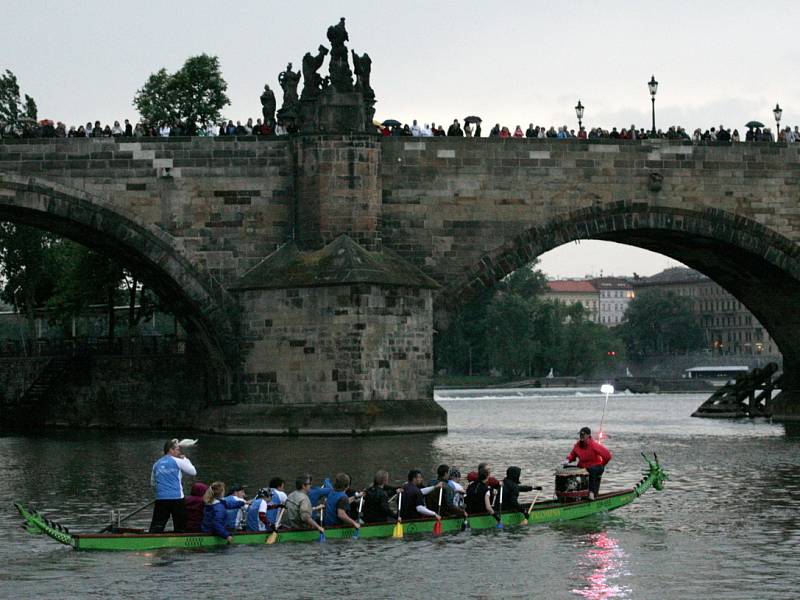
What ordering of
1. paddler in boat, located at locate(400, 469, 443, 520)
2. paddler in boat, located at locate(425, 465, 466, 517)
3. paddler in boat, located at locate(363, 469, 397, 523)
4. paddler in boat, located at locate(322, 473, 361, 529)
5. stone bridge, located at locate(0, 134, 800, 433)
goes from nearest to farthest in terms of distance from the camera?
paddler in boat, located at locate(322, 473, 361, 529)
paddler in boat, located at locate(363, 469, 397, 523)
paddler in boat, located at locate(400, 469, 443, 520)
paddler in boat, located at locate(425, 465, 466, 517)
stone bridge, located at locate(0, 134, 800, 433)

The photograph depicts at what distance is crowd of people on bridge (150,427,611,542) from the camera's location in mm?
22672

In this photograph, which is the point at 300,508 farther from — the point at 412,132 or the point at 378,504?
the point at 412,132

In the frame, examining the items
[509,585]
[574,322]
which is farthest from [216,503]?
[574,322]

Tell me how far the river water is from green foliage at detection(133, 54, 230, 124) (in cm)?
2375

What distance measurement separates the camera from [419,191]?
47.5 m

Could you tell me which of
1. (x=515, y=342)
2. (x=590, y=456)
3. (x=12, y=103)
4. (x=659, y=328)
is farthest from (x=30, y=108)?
(x=659, y=328)

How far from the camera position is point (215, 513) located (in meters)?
22.7

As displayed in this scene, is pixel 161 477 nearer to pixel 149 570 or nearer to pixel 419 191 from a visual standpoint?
pixel 149 570

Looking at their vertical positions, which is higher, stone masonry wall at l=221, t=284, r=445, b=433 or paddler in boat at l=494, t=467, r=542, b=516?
stone masonry wall at l=221, t=284, r=445, b=433

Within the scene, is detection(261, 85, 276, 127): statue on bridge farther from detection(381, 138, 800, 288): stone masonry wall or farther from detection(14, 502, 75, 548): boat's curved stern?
detection(14, 502, 75, 548): boat's curved stern

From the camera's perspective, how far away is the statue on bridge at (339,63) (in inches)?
1810

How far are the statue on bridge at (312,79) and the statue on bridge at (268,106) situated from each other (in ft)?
6.97

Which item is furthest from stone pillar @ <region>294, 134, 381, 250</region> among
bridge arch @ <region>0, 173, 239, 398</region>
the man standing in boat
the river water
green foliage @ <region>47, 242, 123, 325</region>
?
the man standing in boat

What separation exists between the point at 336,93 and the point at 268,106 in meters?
3.60
